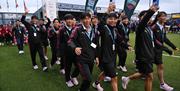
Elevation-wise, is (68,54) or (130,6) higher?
(130,6)

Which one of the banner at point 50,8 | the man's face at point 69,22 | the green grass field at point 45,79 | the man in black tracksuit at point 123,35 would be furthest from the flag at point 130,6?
the man's face at point 69,22

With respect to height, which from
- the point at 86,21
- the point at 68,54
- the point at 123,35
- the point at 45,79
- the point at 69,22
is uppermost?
the point at 86,21

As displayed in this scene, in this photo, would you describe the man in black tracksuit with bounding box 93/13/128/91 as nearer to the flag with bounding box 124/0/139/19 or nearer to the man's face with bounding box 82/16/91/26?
the man's face with bounding box 82/16/91/26

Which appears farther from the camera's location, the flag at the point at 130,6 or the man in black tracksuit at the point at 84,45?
the flag at the point at 130,6

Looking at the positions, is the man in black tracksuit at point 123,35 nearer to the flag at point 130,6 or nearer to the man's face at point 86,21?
the man's face at point 86,21

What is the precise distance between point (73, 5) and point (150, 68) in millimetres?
30148

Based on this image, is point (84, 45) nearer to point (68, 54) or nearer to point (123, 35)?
point (68, 54)

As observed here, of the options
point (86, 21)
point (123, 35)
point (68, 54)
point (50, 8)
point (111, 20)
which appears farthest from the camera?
point (50, 8)

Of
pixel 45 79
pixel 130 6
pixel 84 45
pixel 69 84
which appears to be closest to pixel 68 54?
pixel 69 84

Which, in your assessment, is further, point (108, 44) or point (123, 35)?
point (123, 35)

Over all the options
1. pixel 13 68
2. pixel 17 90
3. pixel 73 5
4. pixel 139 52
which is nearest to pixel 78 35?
pixel 139 52

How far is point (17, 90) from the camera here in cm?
710

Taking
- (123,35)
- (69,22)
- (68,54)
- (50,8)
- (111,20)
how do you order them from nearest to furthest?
(111,20), (69,22), (68,54), (123,35), (50,8)

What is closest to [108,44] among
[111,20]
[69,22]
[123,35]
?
[111,20]
